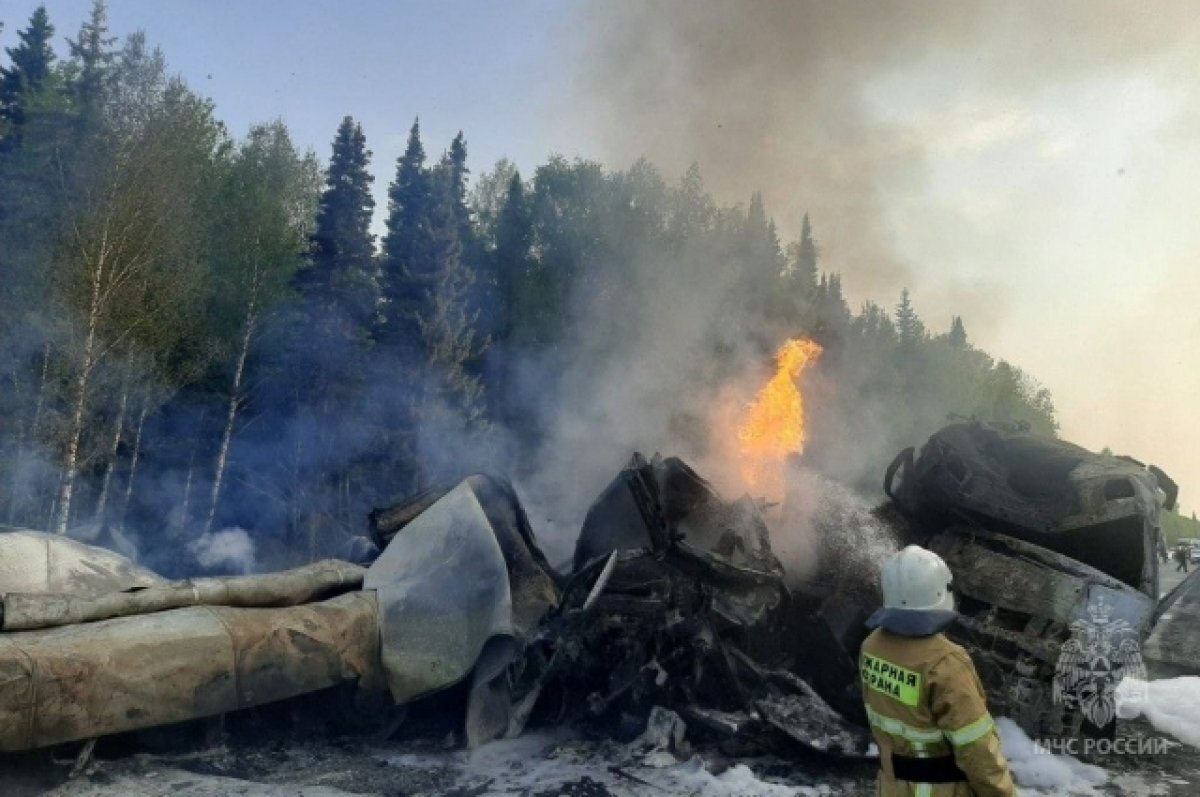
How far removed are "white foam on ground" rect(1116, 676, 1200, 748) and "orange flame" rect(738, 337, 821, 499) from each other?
16.4 feet

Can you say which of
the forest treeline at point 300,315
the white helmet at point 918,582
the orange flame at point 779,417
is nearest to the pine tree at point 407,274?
the forest treeline at point 300,315

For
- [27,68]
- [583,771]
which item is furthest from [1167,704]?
[27,68]

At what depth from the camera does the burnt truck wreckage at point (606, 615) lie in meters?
5.61

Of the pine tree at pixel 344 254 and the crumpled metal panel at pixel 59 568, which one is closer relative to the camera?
the crumpled metal panel at pixel 59 568

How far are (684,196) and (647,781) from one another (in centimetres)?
2937

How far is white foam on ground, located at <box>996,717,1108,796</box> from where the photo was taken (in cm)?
581

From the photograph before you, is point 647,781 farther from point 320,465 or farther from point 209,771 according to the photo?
point 320,465

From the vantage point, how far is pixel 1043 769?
596 centimetres

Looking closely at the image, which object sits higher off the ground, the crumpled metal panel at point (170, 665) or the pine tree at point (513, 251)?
the pine tree at point (513, 251)

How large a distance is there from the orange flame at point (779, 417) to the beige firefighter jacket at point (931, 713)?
8603mm

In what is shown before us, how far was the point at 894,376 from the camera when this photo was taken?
4328 cm

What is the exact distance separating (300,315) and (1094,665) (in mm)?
19893

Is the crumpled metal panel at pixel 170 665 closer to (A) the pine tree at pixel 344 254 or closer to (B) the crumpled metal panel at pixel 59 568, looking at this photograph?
(B) the crumpled metal panel at pixel 59 568

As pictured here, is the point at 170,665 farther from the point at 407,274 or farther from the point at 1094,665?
the point at 407,274
